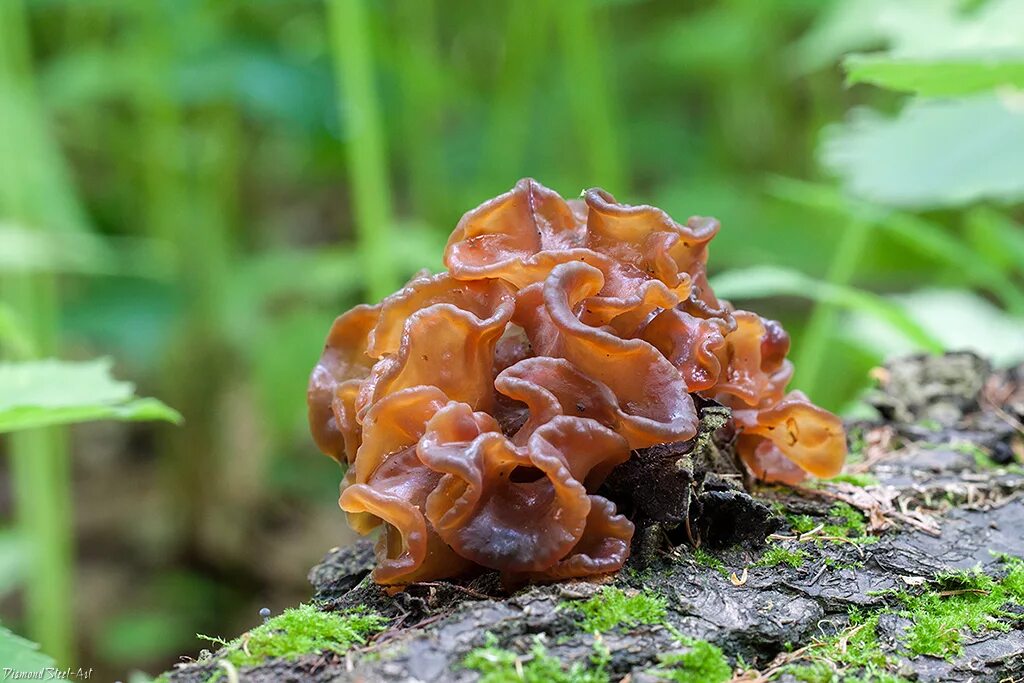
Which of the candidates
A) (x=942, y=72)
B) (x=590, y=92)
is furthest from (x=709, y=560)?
(x=590, y=92)

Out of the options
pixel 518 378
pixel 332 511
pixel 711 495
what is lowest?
pixel 332 511

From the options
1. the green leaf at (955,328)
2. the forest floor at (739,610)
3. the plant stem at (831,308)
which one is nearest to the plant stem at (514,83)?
the green leaf at (955,328)

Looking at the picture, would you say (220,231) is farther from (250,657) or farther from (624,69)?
(250,657)

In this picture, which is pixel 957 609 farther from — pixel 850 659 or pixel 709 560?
pixel 709 560

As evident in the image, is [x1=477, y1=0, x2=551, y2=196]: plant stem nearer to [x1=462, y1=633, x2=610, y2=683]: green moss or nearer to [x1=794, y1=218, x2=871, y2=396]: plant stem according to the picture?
[x1=794, y1=218, x2=871, y2=396]: plant stem

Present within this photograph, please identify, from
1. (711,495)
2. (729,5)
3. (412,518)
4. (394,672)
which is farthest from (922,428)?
(729,5)

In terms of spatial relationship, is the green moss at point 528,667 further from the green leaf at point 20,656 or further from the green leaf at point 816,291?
the green leaf at point 816,291

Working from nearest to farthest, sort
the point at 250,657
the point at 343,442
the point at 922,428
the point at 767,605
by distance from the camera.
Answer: the point at 250,657
the point at 767,605
the point at 343,442
the point at 922,428

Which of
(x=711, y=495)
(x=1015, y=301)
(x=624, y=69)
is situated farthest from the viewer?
(x=624, y=69)
